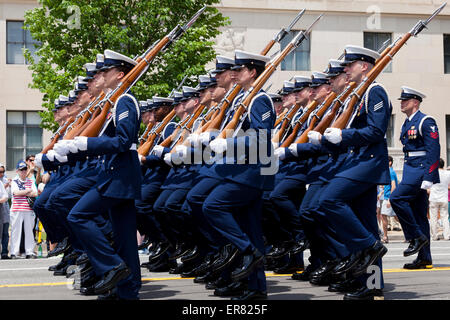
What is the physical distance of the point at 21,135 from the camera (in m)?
24.2

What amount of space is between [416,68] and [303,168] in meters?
19.1

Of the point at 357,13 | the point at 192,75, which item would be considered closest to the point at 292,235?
the point at 192,75

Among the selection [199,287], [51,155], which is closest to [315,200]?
[199,287]

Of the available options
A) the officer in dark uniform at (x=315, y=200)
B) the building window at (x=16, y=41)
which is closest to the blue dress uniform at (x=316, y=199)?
the officer in dark uniform at (x=315, y=200)

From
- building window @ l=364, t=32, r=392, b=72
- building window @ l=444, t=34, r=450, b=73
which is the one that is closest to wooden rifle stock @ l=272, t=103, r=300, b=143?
building window @ l=364, t=32, r=392, b=72

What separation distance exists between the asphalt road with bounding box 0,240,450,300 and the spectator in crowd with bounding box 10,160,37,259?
9.73 ft

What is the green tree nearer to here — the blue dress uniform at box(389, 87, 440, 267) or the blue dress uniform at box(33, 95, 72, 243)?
the blue dress uniform at box(33, 95, 72, 243)

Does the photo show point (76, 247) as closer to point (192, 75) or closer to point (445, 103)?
point (192, 75)

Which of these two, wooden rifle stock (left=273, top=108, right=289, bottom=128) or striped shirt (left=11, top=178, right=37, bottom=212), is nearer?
wooden rifle stock (left=273, top=108, right=289, bottom=128)

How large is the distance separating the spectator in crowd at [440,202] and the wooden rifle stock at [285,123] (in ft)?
25.1

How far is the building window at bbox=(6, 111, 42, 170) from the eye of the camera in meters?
24.1

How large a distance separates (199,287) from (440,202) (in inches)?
380

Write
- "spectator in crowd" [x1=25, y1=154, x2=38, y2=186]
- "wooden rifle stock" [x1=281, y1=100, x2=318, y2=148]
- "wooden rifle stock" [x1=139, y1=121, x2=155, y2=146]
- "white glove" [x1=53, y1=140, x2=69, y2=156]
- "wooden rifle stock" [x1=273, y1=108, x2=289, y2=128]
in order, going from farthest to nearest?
1. "spectator in crowd" [x1=25, y1=154, x2=38, y2=186]
2. "wooden rifle stock" [x1=139, y1=121, x2=155, y2=146]
3. "wooden rifle stock" [x1=273, y1=108, x2=289, y2=128]
4. "wooden rifle stock" [x1=281, y1=100, x2=318, y2=148]
5. "white glove" [x1=53, y1=140, x2=69, y2=156]

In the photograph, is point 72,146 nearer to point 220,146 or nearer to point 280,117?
point 220,146
